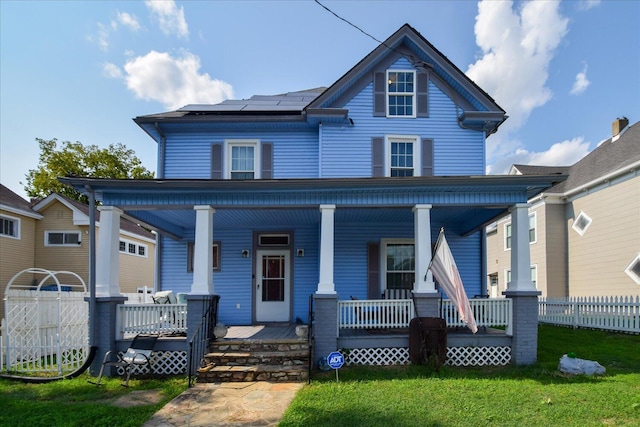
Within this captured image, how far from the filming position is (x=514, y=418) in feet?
17.2

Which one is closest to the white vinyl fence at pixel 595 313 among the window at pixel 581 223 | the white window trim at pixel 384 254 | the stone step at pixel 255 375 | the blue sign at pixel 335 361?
the window at pixel 581 223

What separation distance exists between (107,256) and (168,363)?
8.11ft

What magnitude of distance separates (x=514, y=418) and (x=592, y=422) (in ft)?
3.11

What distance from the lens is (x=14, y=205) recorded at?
14.8 meters

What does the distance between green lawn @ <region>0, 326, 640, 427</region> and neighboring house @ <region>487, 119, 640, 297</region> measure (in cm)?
691

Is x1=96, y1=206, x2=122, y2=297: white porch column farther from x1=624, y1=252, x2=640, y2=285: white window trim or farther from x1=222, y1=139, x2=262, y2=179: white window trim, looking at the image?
x1=624, y1=252, x2=640, y2=285: white window trim

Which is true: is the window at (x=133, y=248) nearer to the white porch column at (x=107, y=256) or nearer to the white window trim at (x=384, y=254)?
the white porch column at (x=107, y=256)

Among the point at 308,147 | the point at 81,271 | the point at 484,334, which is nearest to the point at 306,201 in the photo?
the point at 308,147

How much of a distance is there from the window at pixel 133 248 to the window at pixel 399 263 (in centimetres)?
1356

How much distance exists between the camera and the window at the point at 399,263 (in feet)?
36.2

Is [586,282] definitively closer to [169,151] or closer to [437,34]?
[437,34]

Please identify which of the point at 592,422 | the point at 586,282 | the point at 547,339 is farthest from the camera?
the point at 586,282

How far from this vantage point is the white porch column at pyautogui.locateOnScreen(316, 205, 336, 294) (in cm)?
789

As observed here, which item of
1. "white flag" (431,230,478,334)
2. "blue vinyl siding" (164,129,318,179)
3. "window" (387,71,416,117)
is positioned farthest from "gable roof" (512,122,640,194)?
"blue vinyl siding" (164,129,318,179)
